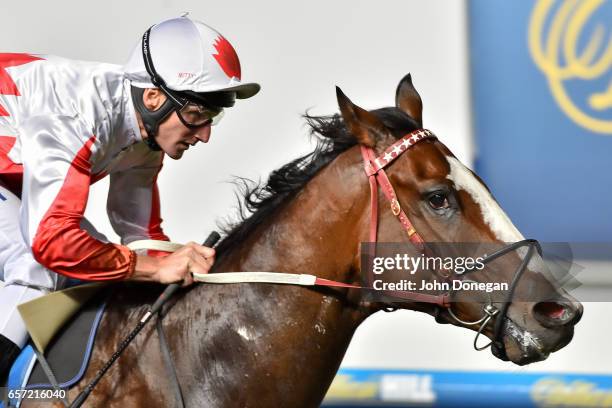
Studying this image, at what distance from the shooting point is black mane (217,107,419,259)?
2.70 meters

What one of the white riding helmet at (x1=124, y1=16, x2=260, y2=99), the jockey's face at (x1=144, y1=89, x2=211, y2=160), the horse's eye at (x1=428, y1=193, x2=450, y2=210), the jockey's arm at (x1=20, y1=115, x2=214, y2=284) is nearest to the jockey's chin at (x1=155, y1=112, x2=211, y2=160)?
the jockey's face at (x1=144, y1=89, x2=211, y2=160)

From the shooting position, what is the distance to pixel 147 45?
9.04ft

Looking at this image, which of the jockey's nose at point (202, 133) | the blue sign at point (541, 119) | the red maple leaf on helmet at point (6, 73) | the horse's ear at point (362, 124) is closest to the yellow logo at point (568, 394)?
the blue sign at point (541, 119)

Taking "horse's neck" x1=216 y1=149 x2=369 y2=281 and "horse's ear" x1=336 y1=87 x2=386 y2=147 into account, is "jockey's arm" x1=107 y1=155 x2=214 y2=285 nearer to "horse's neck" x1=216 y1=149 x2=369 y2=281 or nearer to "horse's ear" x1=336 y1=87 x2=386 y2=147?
"horse's neck" x1=216 y1=149 x2=369 y2=281

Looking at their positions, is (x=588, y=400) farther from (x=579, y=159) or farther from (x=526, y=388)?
(x=579, y=159)

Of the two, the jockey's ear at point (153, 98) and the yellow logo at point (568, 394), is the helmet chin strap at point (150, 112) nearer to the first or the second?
the jockey's ear at point (153, 98)

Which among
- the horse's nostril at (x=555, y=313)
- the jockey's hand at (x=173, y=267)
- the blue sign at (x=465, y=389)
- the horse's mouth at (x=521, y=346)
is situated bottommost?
the blue sign at (x=465, y=389)

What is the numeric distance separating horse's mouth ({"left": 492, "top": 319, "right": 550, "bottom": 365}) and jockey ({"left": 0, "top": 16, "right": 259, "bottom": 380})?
88cm

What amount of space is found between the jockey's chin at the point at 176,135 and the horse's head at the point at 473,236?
0.47 metres

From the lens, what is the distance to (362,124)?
104 inches

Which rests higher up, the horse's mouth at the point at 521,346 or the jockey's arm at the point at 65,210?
the jockey's arm at the point at 65,210

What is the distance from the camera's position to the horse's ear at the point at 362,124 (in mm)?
2619

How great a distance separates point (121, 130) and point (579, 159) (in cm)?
275

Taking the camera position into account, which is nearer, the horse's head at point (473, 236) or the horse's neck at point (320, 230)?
the horse's head at point (473, 236)
